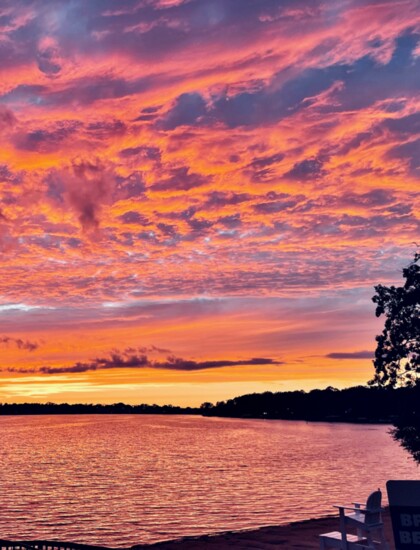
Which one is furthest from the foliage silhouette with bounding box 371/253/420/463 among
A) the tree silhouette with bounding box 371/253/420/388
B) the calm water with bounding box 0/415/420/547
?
the calm water with bounding box 0/415/420/547

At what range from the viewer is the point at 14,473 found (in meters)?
80.8

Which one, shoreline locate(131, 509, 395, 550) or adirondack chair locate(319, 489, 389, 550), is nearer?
adirondack chair locate(319, 489, 389, 550)

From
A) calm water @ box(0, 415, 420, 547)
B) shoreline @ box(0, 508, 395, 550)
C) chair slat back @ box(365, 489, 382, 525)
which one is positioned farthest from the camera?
calm water @ box(0, 415, 420, 547)

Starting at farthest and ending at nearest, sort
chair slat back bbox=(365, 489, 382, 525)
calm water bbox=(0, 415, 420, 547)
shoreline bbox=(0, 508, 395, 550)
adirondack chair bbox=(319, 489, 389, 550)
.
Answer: calm water bbox=(0, 415, 420, 547)
shoreline bbox=(0, 508, 395, 550)
chair slat back bbox=(365, 489, 382, 525)
adirondack chair bbox=(319, 489, 389, 550)

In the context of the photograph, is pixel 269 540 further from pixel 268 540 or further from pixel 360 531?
pixel 360 531

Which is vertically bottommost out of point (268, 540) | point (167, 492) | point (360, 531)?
point (167, 492)

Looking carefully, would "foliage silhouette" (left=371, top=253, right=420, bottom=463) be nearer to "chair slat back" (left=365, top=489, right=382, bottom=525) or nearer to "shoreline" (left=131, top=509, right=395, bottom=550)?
"shoreline" (left=131, top=509, right=395, bottom=550)

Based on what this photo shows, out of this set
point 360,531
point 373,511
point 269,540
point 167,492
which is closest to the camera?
point 373,511

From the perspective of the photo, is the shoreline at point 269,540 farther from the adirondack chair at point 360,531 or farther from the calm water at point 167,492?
the calm water at point 167,492

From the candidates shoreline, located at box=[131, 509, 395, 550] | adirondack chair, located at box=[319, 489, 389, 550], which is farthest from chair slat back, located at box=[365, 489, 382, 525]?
shoreline, located at box=[131, 509, 395, 550]

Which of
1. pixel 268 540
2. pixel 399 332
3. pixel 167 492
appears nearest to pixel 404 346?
pixel 399 332

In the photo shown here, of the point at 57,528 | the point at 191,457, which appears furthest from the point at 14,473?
the point at 57,528

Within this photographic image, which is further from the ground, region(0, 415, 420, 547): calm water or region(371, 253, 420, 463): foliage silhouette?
region(371, 253, 420, 463): foliage silhouette

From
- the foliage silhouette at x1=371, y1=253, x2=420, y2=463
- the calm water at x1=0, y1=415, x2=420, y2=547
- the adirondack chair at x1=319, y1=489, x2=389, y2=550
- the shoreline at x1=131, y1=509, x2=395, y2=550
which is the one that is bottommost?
the calm water at x1=0, y1=415, x2=420, y2=547
